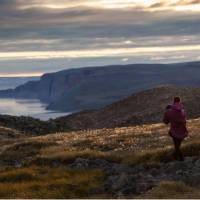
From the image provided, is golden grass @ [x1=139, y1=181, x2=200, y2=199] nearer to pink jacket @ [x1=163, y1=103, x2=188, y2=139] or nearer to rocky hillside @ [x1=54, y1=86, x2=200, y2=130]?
pink jacket @ [x1=163, y1=103, x2=188, y2=139]

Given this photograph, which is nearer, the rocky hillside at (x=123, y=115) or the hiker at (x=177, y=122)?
the hiker at (x=177, y=122)

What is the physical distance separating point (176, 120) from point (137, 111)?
60514 mm

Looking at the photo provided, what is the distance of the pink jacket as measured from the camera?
30.4m

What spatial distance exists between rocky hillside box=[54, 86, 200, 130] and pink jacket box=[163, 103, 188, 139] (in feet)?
150

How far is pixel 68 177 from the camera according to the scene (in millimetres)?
29500

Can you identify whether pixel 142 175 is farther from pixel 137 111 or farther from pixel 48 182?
pixel 137 111

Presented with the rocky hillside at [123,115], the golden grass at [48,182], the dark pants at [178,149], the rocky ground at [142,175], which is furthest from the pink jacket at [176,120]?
the rocky hillside at [123,115]

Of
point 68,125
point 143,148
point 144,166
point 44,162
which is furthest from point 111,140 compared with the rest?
point 68,125

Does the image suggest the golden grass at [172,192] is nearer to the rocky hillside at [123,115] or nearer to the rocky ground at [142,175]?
the rocky ground at [142,175]

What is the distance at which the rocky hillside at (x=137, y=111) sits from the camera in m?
80.2

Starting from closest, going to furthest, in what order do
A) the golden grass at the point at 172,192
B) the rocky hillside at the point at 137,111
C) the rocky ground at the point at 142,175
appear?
the golden grass at the point at 172,192
the rocky ground at the point at 142,175
the rocky hillside at the point at 137,111

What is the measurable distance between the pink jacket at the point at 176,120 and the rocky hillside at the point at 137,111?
150 feet

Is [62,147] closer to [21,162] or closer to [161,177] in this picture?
[21,162]

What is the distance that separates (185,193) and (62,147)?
18358mm
